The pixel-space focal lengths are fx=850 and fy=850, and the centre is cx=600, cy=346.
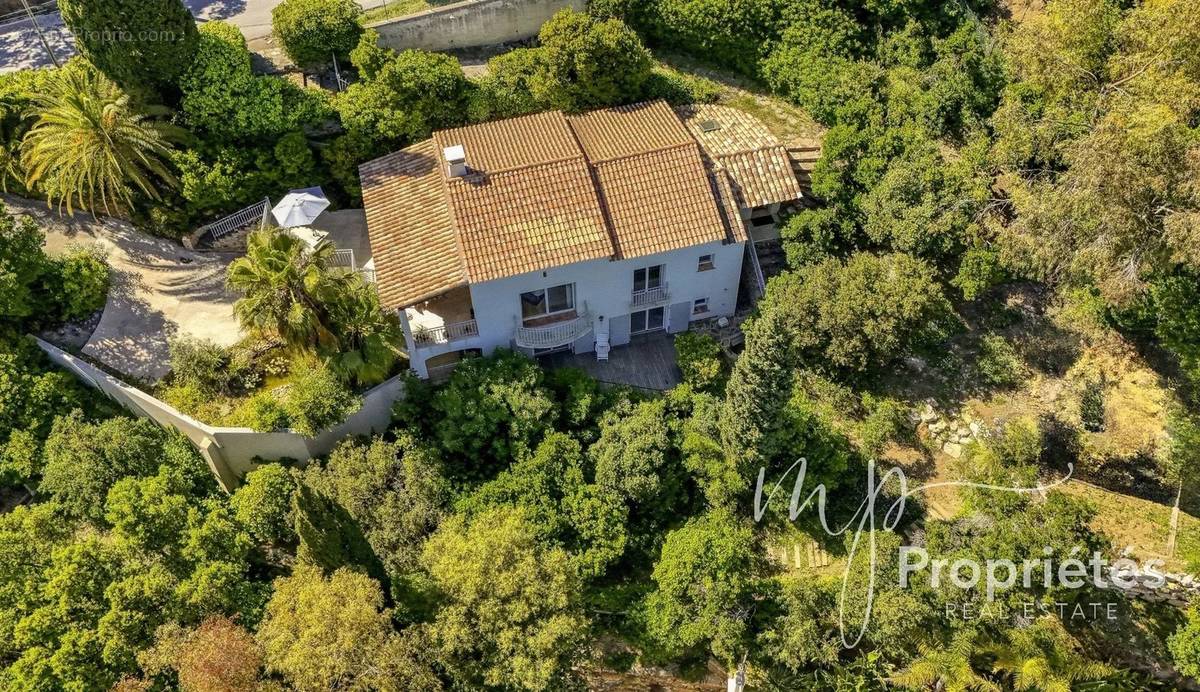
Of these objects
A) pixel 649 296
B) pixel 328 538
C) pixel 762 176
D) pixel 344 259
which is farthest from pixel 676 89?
pixel 328 538

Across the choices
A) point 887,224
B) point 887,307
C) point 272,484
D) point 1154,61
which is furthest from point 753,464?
point 1154,61

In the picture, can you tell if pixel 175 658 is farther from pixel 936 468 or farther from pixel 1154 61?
pixel 1154 61

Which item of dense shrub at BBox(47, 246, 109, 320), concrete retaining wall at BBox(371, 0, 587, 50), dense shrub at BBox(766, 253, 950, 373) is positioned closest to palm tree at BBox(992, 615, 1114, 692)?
dense shrub at BBox(766, 253, 950, 373)

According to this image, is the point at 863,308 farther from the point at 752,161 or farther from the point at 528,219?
the point at 528,219

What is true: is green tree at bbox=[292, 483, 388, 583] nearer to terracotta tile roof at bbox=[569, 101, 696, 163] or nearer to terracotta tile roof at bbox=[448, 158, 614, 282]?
terracotta tile roof at bbox=[448, 158, 614, 282]

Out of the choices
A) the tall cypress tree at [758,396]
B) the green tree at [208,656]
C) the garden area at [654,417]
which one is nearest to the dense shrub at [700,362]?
the garden area at [654,417]
